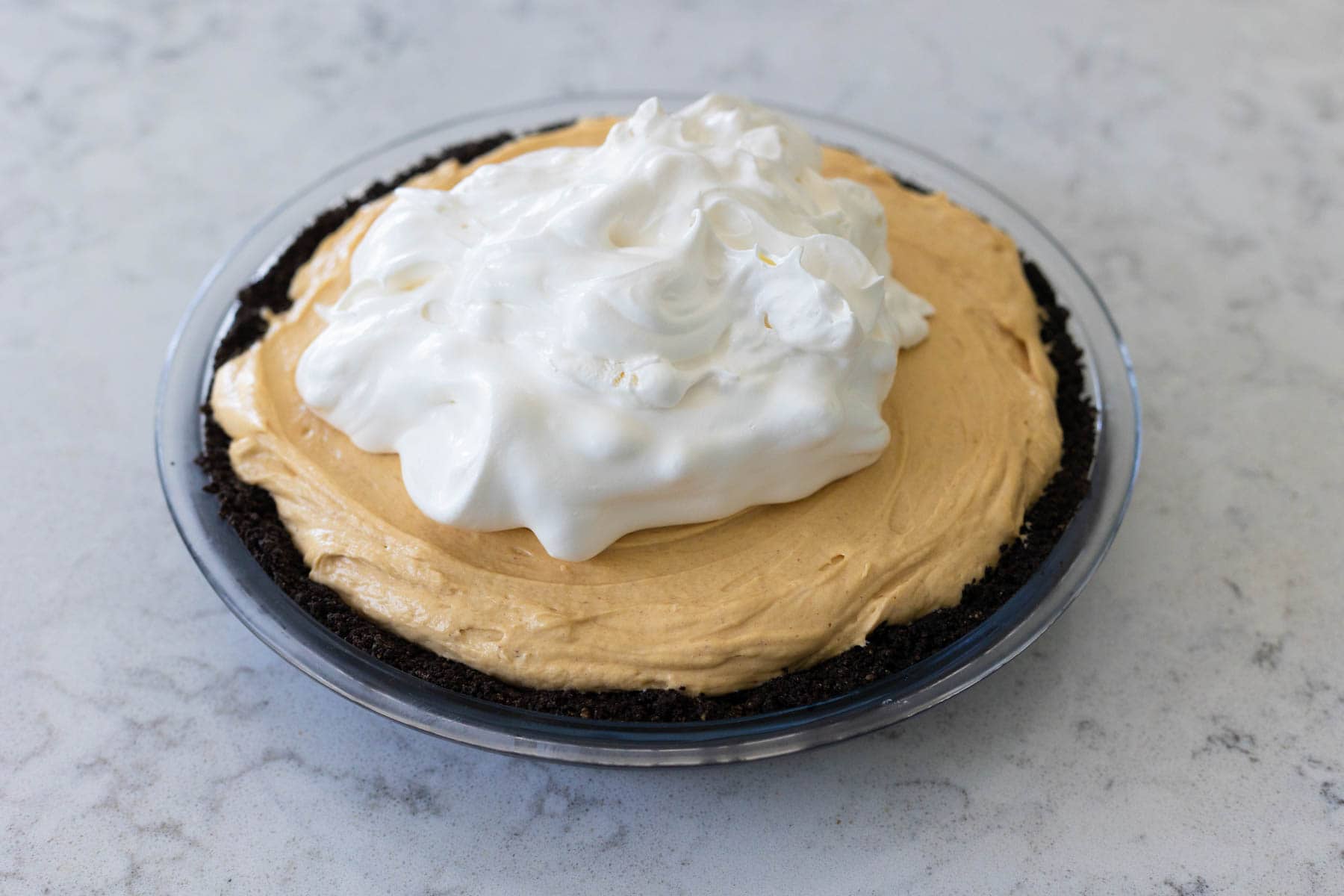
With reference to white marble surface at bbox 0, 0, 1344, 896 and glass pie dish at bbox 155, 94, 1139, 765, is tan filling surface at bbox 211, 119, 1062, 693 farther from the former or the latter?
white marble surface at bbox 0, 0, 1344, 896

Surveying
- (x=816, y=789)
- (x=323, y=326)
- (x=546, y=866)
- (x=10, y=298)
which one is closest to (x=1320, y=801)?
(x=816, y=789)

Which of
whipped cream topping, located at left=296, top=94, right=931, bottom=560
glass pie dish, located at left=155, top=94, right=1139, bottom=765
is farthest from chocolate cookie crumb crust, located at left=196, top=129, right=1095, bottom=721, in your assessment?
whipped cream topping, located at left=296, top=94, right=931, bottom=560

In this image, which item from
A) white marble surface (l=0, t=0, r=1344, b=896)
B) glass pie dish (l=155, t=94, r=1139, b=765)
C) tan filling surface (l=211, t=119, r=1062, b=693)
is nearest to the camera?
glass pie dish (l=155, t=94, r=1139, b=765)

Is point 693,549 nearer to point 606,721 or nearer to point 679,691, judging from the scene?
point 679,691

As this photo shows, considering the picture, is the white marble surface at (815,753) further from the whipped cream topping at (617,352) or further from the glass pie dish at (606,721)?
the whipped cream topping at (617,352)

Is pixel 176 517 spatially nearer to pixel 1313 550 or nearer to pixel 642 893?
pixel 642 893

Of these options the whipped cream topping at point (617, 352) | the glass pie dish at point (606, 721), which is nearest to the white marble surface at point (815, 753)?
the glass pie dish at point (606, 721)
